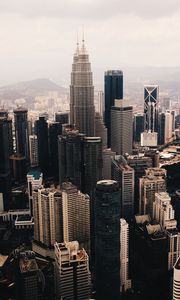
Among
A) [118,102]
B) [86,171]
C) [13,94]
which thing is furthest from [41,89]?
[86,171]

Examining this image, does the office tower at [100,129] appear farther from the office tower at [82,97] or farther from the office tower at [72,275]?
the office tower at [72,275]

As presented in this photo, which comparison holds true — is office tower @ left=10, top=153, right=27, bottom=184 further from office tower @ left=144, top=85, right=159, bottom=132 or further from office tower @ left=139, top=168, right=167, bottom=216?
office tower @ left=144, top=85, right=159, bottom=132

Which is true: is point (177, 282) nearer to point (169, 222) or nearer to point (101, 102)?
point (169, 222)

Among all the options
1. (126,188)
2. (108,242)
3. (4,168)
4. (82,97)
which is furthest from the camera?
(82,97)

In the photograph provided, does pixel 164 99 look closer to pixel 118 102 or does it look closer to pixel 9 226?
pixel 118 102

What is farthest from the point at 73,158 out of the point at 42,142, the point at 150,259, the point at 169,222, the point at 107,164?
the point at 42,142
